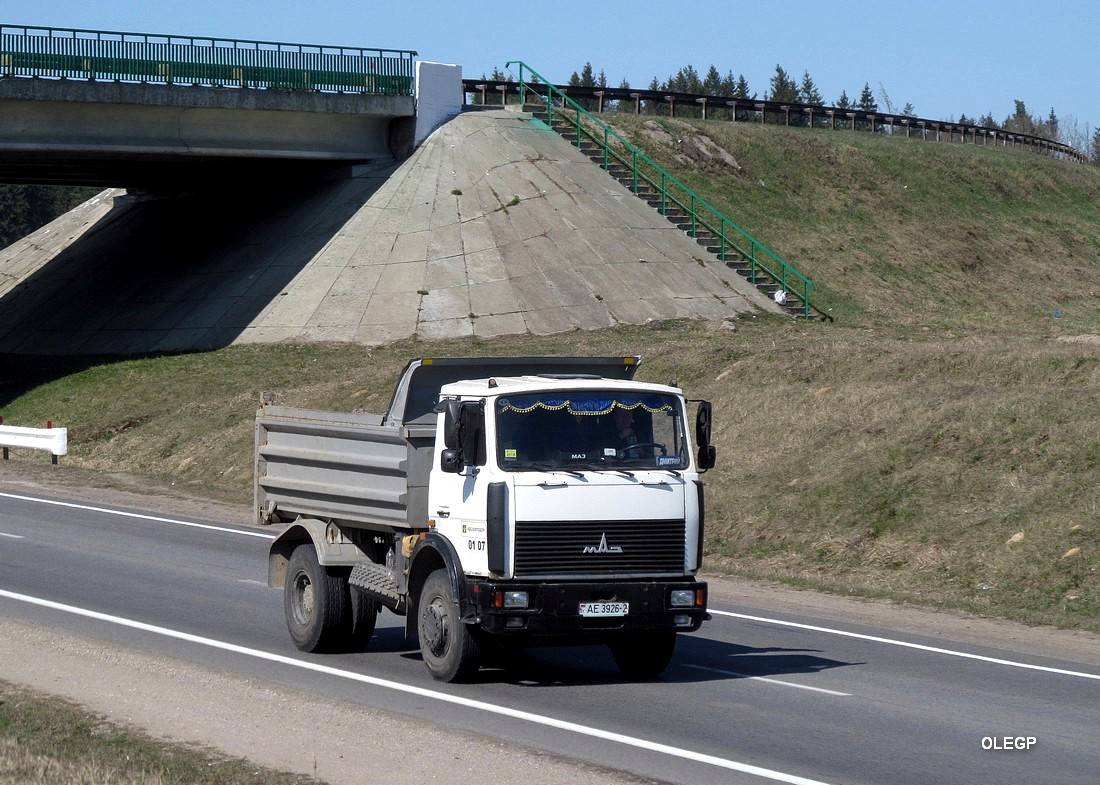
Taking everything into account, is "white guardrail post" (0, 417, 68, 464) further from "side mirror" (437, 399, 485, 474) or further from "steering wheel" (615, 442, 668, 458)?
"steering wheel" (615, 442, 668, 458)

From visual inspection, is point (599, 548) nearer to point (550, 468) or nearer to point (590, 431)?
point (550, 468)

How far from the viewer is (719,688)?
1101cm

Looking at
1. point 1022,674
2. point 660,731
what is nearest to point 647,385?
point 660,731

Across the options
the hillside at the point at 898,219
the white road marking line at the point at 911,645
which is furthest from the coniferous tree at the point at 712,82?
the white road marking line at the point at 911,645

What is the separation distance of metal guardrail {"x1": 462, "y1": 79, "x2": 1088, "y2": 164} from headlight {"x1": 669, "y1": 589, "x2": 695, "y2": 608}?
3843cm

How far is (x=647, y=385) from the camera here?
443 inches

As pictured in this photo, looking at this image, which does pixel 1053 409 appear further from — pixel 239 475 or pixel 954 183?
pixel 954 183

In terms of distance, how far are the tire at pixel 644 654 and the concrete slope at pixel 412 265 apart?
1000 inches

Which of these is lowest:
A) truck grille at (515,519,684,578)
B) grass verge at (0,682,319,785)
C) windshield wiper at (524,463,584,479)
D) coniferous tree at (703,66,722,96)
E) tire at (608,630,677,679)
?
grass verge at (0,682,319,785)

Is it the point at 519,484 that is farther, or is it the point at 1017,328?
the point at 1017,328

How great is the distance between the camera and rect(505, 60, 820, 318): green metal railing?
42.4m

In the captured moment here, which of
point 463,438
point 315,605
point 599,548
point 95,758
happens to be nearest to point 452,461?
point 463,438

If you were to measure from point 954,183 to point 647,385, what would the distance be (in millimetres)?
51994

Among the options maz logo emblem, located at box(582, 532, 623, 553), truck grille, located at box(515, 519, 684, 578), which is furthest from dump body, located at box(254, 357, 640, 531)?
maz logo emblem, located at box(582, 532, 623, 553)
